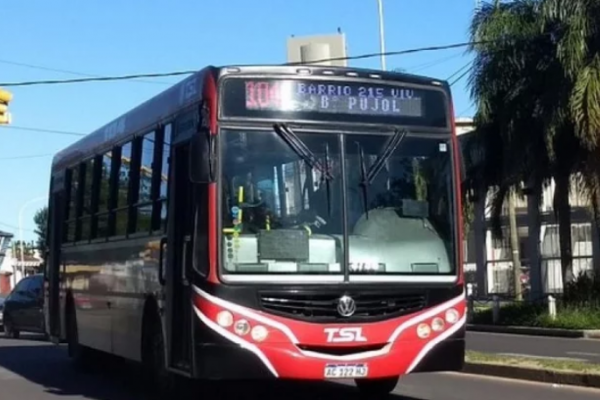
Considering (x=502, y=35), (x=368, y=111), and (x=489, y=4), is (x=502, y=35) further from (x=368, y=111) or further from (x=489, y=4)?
(x=368, y=111)

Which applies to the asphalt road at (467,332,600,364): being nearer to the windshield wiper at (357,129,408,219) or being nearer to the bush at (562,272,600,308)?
the bush at (562,272,600,308)

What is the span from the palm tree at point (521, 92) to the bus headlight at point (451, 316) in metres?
18.0

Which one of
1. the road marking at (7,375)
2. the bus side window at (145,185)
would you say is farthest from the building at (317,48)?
the bus side window at (145,185)

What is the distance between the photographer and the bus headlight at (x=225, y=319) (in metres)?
10.7

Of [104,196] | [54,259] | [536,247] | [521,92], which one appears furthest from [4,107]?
[536,247]

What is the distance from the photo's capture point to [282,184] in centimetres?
1116

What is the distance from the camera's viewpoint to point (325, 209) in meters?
11.1

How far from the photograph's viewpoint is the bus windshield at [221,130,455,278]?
35.9 feet

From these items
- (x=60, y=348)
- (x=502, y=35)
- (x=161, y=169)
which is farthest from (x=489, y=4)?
(x=161, y=169)

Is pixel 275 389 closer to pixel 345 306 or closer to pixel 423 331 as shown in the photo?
pixel 423 331

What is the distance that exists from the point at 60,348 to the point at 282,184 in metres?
13.6

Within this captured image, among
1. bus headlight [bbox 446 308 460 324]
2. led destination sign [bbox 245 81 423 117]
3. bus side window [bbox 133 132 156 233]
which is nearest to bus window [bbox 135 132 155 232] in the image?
bus side window [bbox 133 132 156 233]

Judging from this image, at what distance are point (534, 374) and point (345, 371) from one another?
475 cm

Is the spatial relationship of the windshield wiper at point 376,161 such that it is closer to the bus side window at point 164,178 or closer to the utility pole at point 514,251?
the bus side window at point 164,178
